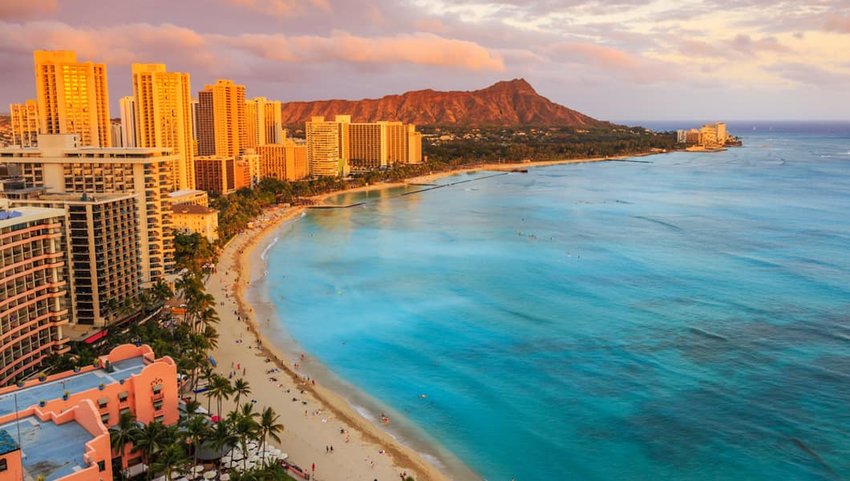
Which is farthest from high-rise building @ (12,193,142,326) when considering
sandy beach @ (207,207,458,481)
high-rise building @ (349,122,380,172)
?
high-rise building @ (349,122,380,172)

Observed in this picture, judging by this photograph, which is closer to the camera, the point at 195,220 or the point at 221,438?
the point at 221,438

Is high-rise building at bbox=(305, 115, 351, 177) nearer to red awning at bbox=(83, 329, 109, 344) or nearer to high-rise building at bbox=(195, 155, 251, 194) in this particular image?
high-rise building at bbox=(195, 155, 251, 194)

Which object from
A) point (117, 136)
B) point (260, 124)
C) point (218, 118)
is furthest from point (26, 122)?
point (260, 124)

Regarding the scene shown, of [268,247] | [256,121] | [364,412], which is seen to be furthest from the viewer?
[256,121]

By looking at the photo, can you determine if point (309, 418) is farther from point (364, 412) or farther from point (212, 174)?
point (212, 174)

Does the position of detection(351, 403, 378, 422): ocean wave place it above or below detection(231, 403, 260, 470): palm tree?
below

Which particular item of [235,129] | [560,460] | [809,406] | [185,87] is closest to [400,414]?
[560,460]

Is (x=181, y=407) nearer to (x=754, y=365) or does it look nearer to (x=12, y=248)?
(x=12, y=248)
